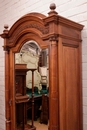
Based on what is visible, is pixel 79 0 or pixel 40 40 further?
pixel 79 0

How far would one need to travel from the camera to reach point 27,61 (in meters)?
1.56

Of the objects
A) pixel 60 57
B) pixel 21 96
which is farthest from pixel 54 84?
pixel 21 96

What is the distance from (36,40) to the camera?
1.40 metres

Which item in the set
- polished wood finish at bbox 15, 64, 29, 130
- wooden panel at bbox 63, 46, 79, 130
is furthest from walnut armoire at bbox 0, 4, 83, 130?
polished wood finish at bbox 15, 64, 29, 130

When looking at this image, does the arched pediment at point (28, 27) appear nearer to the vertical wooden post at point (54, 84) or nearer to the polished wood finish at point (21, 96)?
the vertical wooden post at point (54, 84)

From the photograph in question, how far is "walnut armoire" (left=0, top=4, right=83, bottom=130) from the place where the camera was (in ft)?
3.93

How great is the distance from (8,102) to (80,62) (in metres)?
0.90

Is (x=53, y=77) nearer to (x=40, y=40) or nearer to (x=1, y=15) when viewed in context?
(x=40, y=40)

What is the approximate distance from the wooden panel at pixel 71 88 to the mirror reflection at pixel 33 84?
158mm

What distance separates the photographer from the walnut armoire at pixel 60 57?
1199 millimetres

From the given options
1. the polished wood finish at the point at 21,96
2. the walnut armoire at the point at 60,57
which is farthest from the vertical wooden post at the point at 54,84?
the polished wood finish at the point at 21,96

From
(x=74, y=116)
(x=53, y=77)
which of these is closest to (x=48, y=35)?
(x=53, y=77)

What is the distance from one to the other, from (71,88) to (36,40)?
525 mm

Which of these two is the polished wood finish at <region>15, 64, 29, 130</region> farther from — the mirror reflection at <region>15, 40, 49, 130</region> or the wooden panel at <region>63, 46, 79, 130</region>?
the wooden panel at <region>63, 46, 79, 130</region>
